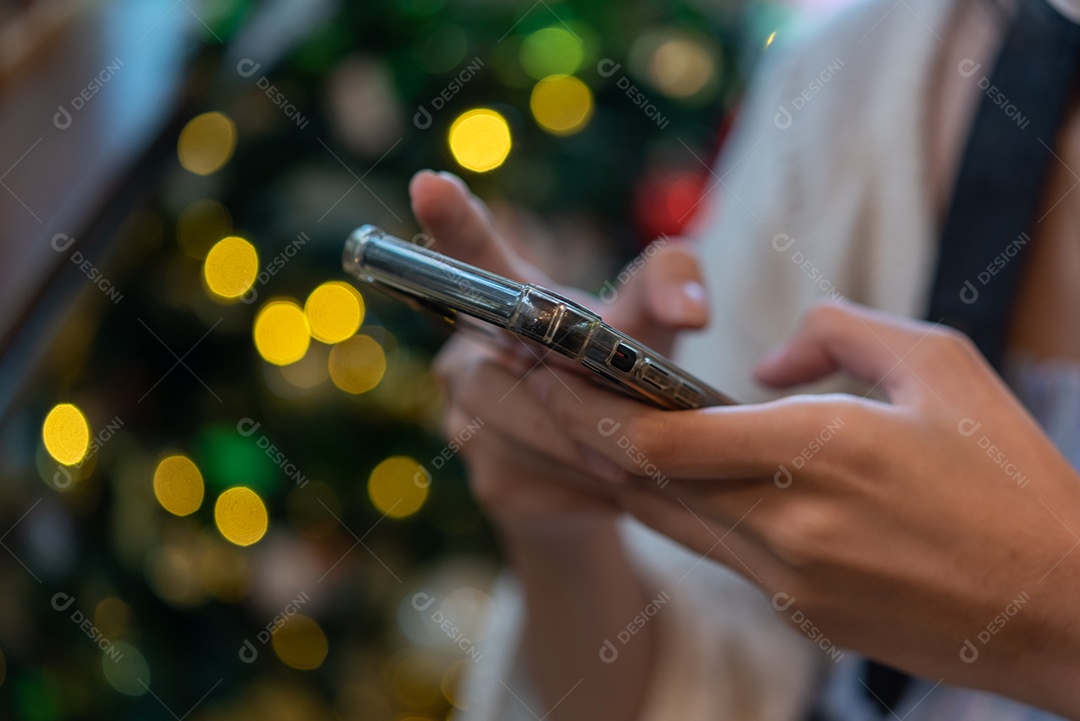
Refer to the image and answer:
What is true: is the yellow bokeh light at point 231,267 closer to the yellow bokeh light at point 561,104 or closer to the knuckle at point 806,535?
the yellow bokeh light at point 561,104

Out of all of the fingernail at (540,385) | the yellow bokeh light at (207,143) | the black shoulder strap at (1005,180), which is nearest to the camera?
the fingernail at (540,385)

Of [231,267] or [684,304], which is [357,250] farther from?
[231,267]

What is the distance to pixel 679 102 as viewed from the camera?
2.78 feet

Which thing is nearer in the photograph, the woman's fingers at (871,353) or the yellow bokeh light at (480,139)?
the woman's fingers at (871,353)

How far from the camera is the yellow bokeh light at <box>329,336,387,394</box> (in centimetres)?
78

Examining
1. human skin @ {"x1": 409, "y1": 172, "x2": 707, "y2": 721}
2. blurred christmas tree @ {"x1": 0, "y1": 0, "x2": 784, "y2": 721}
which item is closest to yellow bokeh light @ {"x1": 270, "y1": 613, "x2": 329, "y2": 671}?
blurred christmas tree @ {"x1": 0, "y1": 0, "x2": 784, "y2": 721}

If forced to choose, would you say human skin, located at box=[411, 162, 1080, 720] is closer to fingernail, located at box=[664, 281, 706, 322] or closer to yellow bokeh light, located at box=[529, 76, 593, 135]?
fingernail, located at box=[664, 281, 706, 322]

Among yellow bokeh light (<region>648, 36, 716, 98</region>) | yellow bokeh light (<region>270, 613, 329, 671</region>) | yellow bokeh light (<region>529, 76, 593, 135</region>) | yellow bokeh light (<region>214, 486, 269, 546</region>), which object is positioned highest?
yellow bokeh light (<region>648, 36, 716, 98</region>)

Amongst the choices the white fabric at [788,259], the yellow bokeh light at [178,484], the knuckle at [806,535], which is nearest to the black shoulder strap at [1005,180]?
the white fabric at [788,259]

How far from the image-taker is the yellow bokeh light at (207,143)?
29.9 inches

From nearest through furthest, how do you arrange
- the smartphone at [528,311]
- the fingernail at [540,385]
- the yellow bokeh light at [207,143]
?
1. the smartphone at [528,311]
2. the fingernail at [540,385]
3. the yellow bokeh light at [207,143]

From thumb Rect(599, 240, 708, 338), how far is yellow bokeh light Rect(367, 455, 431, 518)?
1.50ft

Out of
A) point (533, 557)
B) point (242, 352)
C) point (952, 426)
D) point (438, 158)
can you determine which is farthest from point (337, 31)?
point (952, 426)

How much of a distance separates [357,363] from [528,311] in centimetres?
57
